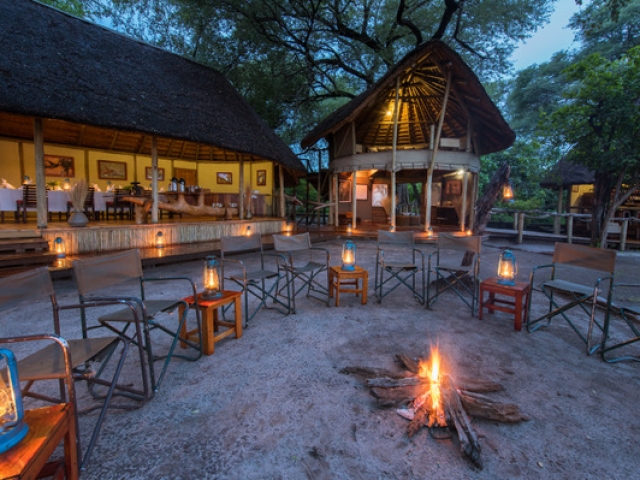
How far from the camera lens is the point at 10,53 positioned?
20.1ft

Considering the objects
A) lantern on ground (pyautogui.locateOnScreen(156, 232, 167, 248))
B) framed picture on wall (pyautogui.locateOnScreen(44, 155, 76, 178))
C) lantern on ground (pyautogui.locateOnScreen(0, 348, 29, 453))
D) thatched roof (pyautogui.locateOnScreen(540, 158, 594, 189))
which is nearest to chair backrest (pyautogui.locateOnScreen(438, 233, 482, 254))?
lantern on ground (pyautogui.locateOnScreen(0, 348, 29, 453))

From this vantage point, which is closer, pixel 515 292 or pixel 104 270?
pixel 104 270

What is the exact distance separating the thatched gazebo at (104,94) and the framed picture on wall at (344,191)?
13.1ft

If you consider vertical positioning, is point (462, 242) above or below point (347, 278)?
above

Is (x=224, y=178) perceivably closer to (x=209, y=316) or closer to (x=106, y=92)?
(x=106, y=92)

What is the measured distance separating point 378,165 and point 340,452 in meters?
10.9

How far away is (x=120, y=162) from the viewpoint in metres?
12.2

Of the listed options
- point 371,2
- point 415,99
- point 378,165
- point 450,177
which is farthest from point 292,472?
point 371,2

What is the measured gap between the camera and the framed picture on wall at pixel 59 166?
34.0ft

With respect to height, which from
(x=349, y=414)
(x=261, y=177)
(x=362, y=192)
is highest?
(x=261, y=177)

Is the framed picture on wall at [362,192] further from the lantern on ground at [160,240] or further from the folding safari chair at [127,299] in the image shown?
the folding safari chair at [127,299]

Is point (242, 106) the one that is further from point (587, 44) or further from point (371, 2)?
point (587, 44)

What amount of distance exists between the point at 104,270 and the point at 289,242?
2410 millimetres

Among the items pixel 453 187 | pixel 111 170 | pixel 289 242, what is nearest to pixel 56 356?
pixel 289 242
